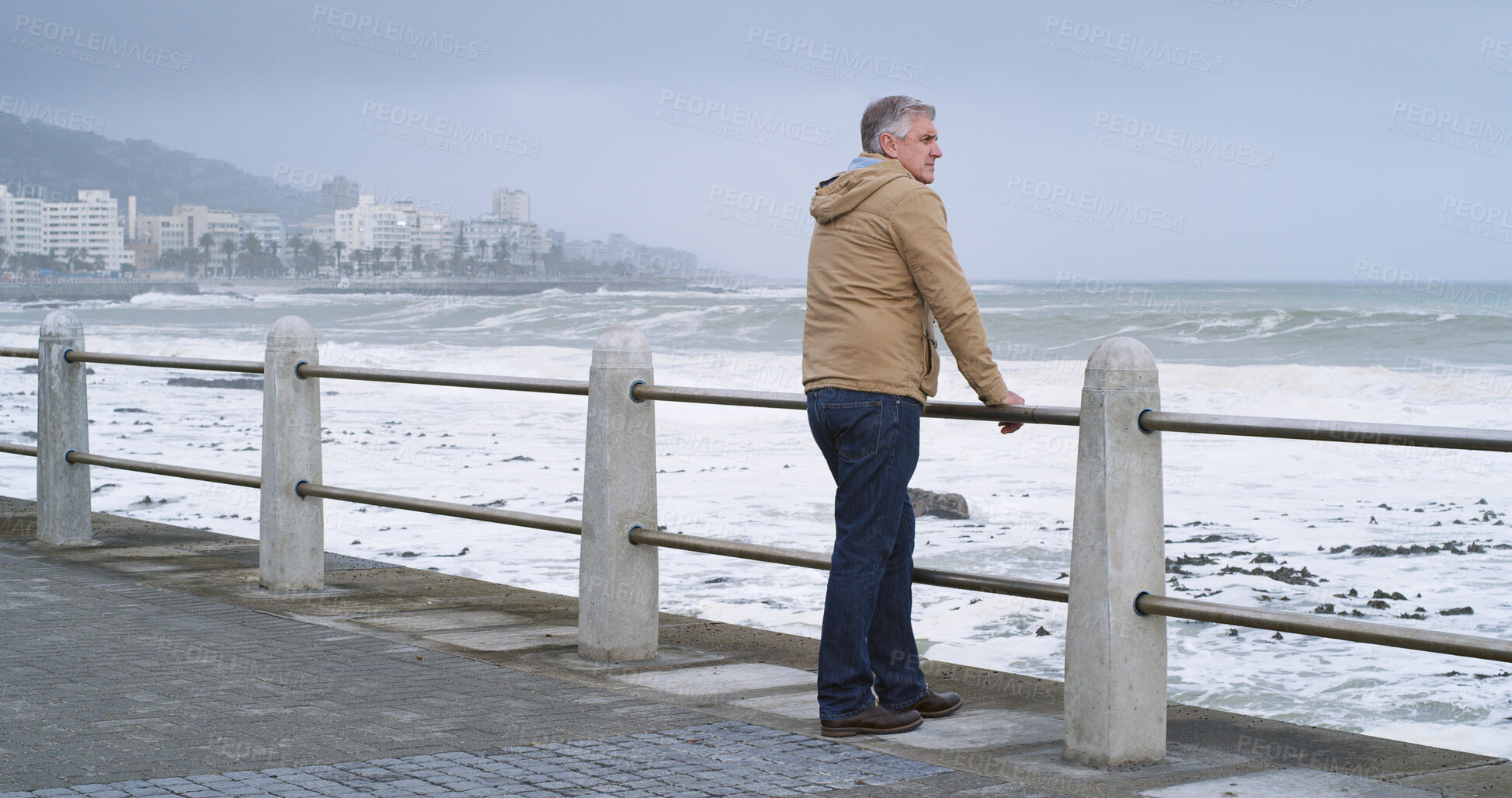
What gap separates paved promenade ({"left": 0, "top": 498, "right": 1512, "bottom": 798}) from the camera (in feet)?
11.3

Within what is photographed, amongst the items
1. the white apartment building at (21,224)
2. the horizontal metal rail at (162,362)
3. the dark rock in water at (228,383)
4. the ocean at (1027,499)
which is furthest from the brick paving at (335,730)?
the white apartment building at (21,224)

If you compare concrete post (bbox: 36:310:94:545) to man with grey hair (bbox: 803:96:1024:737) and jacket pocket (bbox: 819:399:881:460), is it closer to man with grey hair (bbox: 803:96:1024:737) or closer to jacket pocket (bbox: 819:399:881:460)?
man with grey hair (bbox: 803:96:1024:737)

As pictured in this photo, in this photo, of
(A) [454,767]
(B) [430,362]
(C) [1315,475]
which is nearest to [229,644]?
(A) [454,767]

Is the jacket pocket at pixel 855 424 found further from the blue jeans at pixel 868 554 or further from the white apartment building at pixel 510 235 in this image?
the white apartment building at pixel 510 235

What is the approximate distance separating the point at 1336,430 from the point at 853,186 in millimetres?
1399

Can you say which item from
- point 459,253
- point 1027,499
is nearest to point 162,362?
point 1027,499

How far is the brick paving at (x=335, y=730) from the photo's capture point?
3.41m

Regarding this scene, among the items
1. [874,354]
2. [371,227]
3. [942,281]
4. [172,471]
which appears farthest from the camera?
[371,227]

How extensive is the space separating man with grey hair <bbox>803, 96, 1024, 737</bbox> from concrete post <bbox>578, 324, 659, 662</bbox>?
39.6 inches

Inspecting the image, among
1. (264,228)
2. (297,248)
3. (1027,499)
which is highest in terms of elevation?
(264,228)

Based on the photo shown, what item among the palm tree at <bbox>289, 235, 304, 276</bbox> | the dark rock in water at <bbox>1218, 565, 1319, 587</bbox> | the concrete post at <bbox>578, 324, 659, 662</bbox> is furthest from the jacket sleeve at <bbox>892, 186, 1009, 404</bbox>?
the palm tree at <bbox>289, 235, 304, 276</bbox>

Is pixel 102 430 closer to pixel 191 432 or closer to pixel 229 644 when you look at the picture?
pixel 191 432

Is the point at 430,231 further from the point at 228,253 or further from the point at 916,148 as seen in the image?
the point at 916,148

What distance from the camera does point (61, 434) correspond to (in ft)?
24.4
